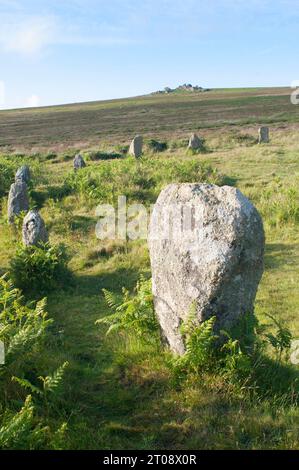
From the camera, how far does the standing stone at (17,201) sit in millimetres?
13602

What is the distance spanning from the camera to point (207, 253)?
17.9 feet

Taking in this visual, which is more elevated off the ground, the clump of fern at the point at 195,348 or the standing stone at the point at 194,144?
the standing stone at the point at 194,144

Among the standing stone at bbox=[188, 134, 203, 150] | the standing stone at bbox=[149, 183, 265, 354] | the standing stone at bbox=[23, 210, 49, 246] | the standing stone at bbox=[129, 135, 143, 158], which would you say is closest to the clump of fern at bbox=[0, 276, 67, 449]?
the standing stone at bbox=[149, 183, 265, 354]

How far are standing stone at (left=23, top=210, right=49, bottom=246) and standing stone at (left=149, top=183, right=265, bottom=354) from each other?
5.27 meters

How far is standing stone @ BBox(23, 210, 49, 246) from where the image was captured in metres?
10.6

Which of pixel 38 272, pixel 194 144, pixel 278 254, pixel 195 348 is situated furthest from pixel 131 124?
pixel 195 348

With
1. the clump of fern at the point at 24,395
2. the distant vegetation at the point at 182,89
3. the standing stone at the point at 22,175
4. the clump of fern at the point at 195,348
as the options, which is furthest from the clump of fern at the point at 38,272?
the distant vegetation at the point at 182,89

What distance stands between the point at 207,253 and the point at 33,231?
6.11 m

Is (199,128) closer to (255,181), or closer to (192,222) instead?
(255,181)

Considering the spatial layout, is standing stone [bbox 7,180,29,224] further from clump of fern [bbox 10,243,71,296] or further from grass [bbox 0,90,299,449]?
clump of fern [bbox 10,243,71,296]

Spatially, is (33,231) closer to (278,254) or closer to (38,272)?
(38,272)

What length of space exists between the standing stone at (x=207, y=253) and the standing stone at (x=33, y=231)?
5267 mm

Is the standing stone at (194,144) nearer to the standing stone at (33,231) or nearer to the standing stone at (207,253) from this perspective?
the standing stone at (33,231)
